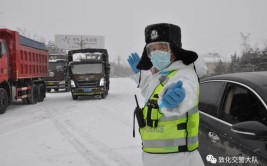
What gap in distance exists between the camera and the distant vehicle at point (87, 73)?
1794 centimetres

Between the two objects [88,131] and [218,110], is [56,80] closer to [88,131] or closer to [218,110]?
[88,131]

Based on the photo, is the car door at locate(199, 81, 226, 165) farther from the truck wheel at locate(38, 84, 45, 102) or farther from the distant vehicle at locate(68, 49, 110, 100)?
the truck wheel at locate(38, 84, 45, 102)

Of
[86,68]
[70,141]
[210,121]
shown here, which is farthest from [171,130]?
[86,68]

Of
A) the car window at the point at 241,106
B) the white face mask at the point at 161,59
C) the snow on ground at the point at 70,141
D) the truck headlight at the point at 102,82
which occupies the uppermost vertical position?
the white face mask at the point at 161,59

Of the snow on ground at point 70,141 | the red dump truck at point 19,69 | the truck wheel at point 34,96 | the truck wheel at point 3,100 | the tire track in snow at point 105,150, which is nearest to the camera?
the tire track in snow at point 105,150

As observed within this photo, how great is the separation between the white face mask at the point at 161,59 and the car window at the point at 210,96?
57.6 inches

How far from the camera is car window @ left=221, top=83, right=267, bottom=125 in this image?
3.20 m

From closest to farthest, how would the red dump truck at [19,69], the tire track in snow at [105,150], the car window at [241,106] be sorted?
the car window at [241,106] < the tire track in snow at [105,150] < the red dump truck at [19,69]

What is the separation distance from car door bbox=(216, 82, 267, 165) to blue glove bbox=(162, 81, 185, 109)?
109 centimetres

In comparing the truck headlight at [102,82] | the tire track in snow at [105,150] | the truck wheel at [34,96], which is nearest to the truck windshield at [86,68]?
the truck headlight at [102,82]

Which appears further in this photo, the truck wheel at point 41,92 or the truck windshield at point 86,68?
the truck windshield at point 86,68

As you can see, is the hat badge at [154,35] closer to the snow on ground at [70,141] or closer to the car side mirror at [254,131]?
the car side mirror at [254,131]

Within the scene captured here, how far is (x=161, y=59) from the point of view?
8.61 ft

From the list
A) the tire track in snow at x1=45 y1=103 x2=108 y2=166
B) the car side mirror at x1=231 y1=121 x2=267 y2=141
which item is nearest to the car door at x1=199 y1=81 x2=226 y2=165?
the car side mirror at x1=231 y1=121 x2=267 y2=141
